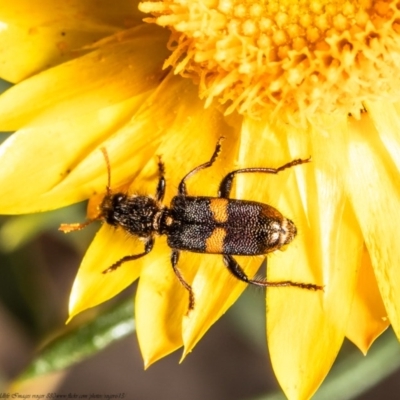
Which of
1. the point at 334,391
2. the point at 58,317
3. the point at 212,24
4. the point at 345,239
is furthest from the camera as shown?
the point at 58,317

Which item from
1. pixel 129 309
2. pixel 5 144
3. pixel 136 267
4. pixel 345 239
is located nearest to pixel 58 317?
pixel 129 309

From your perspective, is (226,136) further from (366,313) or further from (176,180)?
(366,313)

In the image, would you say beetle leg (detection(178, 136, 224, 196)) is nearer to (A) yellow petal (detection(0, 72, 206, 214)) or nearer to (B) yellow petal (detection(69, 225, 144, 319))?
→ (A) yellow petal (detection(0, 72, 206, 214))

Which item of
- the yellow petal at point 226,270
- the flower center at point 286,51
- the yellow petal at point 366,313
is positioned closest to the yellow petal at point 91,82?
the flower center at point 286,51

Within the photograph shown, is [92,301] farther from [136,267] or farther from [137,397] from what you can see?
[137,397]

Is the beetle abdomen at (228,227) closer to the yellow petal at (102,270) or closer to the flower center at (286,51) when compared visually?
the yellow petal at (102,270)

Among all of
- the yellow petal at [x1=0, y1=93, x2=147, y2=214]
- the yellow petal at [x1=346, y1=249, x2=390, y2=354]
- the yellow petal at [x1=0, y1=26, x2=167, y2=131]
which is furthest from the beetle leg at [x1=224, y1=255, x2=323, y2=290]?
the yellow petal at [x1=0, y1=26, x2=167, y2=131]
